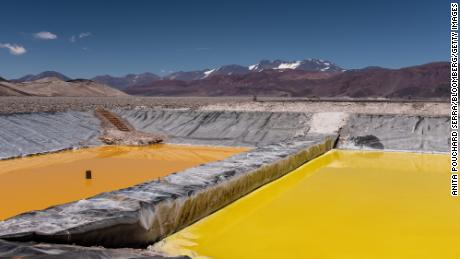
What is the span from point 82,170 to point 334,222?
22.1 feet

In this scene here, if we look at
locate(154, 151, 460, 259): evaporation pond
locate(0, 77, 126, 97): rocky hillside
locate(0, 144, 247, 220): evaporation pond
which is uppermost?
locate(0, 77, 126, 97): rocky hillside

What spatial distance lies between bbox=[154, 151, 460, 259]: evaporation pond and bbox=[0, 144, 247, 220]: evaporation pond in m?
2.91

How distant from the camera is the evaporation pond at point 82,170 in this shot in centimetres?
745

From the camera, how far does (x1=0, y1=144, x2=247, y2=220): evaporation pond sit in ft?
24.4

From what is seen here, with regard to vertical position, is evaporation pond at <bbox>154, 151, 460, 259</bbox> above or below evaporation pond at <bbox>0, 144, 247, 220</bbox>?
below

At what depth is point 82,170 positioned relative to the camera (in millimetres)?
10289

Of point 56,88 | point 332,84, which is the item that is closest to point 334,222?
point 56,88

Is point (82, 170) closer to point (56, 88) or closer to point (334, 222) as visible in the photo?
point (334, 222)

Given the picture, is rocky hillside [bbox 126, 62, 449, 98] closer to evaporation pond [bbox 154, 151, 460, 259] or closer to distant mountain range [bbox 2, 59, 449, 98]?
distant mountain range [bbox 2, 59, 449, 98]

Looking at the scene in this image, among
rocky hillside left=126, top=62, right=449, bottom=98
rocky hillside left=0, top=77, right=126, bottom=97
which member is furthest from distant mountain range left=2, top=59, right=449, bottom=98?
rocky hillside left=0, top=77, right=126, bottom=97

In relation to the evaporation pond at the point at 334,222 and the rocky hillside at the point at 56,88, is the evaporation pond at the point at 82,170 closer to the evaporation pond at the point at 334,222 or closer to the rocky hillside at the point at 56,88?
the evaporation pond at the point at 334,222

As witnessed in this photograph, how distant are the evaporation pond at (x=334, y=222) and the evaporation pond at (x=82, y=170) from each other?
9.56ft

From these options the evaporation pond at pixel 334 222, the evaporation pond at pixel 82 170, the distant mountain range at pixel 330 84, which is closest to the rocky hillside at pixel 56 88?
the distant mountain range at pixel 330 84

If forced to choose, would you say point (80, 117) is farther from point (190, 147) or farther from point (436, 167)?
point (436, 167)
